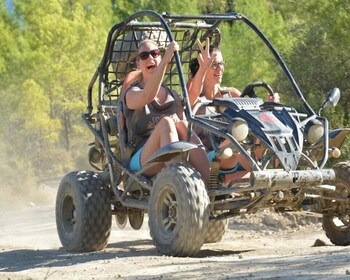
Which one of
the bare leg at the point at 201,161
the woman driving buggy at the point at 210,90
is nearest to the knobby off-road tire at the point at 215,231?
the woman driving buggy at the point at 210,90

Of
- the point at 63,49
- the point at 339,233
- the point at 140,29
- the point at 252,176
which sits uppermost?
the point at 63,49

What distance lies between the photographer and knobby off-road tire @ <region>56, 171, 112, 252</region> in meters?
9.29

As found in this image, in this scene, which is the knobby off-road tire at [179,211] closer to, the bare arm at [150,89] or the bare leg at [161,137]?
the bare leg at [161,137]

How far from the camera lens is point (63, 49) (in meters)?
Result: 32.8

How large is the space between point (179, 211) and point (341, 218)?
1.97 m

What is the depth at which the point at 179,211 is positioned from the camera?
25.9 ft

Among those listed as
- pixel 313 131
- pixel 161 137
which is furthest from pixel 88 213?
pixel 313 131

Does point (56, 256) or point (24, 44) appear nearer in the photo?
point (56, 256)

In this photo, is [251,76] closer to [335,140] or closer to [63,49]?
[63,49]

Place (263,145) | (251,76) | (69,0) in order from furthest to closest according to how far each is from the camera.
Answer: (69,0) < (251,76) < (263,145)

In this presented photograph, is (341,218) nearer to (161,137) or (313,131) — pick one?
(313,131)

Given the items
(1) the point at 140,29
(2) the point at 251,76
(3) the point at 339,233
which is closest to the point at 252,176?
(3) the point at 339,233

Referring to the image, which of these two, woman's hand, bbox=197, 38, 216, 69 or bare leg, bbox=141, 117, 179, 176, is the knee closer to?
bare leg, bbox=141, 117, 179, 176

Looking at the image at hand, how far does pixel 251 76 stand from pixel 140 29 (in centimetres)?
2115
